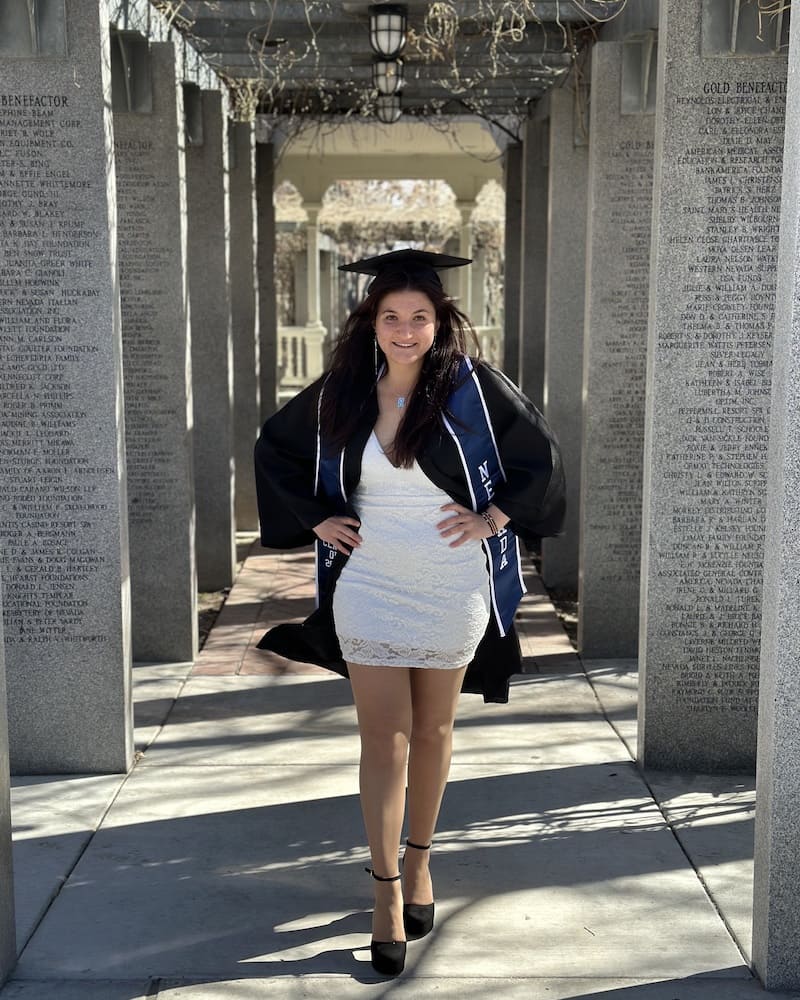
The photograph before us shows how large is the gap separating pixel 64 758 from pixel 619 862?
2.24m

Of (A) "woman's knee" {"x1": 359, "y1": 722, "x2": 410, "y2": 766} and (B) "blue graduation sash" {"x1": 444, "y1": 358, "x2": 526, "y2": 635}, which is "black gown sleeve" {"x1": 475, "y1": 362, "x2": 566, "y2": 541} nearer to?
(B) "blue graduation sash" {"x1": 444, "y1": 358, "x2": 526, "y2": 635}

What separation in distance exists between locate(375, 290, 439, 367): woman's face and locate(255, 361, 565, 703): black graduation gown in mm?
173

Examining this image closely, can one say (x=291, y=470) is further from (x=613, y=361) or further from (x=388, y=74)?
(x=388, y=74)

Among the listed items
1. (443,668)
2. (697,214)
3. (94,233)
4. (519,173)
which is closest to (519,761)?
(443,668)

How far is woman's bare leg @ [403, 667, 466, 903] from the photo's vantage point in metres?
3.90

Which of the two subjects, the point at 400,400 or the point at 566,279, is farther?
the point at 566,279

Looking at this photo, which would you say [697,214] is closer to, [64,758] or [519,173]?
[64,758]

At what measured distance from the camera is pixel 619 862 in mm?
4578

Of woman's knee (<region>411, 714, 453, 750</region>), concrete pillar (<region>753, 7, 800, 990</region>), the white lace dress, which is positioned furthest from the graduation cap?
woman's knee (<region>411, 714, 453, 750</region>)

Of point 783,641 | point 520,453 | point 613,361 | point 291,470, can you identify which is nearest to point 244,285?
point 613,361

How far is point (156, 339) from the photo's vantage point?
7047 mm

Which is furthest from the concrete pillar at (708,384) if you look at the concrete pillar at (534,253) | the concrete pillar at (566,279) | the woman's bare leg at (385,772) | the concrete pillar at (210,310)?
the concrete pillar at (534,253)

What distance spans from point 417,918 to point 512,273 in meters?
9.29

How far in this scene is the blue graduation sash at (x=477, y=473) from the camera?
3889 millimetres
